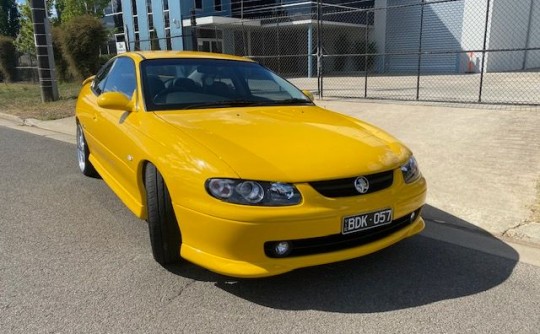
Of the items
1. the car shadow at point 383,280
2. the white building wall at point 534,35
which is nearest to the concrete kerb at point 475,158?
the car shadow at point 383,280

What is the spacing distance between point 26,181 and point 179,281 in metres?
3.56

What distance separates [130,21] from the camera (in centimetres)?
3152

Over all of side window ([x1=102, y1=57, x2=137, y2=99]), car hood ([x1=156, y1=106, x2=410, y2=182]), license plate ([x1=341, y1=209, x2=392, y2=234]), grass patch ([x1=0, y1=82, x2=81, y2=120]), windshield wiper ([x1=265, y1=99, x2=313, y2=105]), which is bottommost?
grass patch ([x1=0, y1=82, x2=81, y2=120])

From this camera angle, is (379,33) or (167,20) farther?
(167,20)

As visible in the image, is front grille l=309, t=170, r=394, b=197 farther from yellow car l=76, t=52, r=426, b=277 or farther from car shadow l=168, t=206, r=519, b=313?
car shadow l=168, t=206, r=519, b=313

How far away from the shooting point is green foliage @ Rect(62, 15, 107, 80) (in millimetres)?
18641

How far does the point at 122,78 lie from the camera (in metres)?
4.71

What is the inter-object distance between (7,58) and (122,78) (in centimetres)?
2520

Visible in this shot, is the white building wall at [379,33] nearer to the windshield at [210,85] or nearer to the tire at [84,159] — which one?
the tire at [84,159]

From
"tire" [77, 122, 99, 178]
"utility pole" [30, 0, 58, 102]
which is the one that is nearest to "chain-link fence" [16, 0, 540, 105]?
"utility pole" [30, 0, 58, 102]

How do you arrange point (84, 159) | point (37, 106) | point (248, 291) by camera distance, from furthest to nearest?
point (37, 106)
point (84, 159)
point (248, 291)

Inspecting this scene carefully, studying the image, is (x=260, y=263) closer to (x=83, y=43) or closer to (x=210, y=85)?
(x=210, y=85)

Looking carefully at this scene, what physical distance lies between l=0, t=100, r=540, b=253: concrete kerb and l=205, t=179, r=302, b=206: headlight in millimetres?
2226

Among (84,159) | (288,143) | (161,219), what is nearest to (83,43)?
(84,159)
